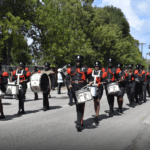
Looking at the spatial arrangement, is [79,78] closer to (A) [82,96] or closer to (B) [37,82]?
(A) [82,96]

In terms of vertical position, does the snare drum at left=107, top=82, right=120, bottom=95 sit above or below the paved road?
above

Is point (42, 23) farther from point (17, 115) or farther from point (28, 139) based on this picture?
point (28, 139)

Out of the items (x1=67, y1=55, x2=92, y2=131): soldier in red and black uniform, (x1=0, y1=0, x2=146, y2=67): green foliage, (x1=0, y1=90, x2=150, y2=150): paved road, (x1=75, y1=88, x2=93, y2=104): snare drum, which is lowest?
(x1=0, y1=90, x2=150, y2=150): paved road

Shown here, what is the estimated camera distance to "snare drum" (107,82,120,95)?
8.49 metres

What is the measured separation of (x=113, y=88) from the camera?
852cm

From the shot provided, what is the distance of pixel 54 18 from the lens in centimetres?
2902

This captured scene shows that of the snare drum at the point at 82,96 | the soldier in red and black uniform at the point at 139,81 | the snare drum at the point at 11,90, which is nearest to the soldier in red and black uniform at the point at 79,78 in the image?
the snare drum at the point at 82,96

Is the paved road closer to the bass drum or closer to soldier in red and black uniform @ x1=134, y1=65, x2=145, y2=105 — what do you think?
the bass drum

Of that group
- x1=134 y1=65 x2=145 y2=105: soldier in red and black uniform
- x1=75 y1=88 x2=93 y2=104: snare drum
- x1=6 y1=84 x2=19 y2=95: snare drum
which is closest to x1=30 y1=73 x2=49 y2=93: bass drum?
x1=6 y1=84 x2=19 y2=95: snare drum

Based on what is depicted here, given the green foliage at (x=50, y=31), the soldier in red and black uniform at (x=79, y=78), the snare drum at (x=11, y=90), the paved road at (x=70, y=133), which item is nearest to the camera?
the paved road at (x=70, y=133)

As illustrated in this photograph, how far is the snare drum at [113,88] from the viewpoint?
334 inches

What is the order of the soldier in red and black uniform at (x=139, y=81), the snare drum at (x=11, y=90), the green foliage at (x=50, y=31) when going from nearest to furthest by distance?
the snare drum at (x=11, y=90) → the soldier in red and black uniform at (x=139, y=81) → the green foliage at (x=50, y=31)

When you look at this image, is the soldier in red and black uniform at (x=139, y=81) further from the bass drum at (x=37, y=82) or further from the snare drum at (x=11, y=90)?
the snare drum at (x=11, y=90)

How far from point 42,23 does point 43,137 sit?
87.3ft
